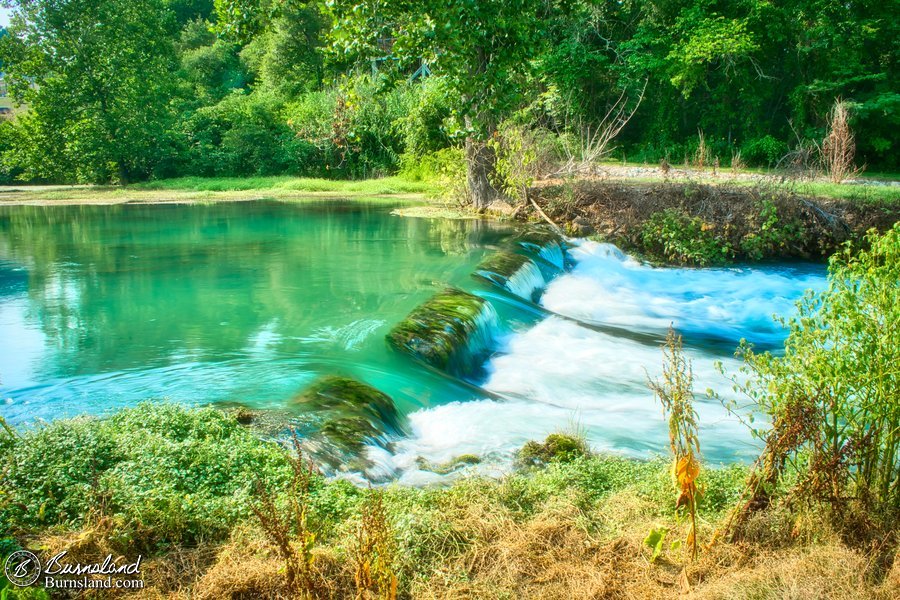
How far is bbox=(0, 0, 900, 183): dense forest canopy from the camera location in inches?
1022

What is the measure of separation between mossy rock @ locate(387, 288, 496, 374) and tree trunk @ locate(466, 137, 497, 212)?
9.41 metres

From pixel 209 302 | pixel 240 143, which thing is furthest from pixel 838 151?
pixel 240 143

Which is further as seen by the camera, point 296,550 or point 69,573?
point 296,550

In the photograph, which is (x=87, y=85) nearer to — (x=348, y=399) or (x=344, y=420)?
(x=348, y=399)

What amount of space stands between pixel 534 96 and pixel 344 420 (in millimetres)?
25390

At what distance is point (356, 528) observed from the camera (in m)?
3.80

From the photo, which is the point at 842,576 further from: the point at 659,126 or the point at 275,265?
the point at 659,126

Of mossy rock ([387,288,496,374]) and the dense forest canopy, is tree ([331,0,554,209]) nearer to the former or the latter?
mossy rock ([387,288,496,374])

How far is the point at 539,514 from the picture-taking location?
14.2 feet

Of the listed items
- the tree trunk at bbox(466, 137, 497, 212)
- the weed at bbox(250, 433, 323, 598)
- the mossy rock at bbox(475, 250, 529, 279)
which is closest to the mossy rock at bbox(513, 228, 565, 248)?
the mossy rock at bbox(475, 250, 529, 279)

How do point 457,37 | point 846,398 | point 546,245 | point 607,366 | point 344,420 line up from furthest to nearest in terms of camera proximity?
point 546,245 < point 607,366 < point 457,37 < point 344,420 < point 846,398

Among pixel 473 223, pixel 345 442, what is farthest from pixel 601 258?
pixel 345 442

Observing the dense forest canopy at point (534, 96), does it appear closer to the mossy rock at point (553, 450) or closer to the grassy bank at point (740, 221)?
the grassy bank at point (740, 221)

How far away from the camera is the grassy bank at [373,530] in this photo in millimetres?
3459
